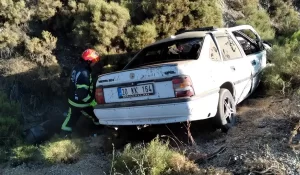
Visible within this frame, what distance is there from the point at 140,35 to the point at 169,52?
7.36 feet

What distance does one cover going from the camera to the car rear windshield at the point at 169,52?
18.4ft

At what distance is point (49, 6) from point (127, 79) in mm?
5220

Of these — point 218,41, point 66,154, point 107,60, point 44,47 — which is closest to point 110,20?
point 107,60

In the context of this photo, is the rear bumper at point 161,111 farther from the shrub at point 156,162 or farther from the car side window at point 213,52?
the car side window at point 213,52

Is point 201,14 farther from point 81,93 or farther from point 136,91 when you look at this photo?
point 136,91

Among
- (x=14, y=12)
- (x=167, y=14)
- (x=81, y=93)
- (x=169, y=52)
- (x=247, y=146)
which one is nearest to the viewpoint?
(x=247, y=146)

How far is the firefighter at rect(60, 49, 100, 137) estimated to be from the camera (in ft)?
20.1

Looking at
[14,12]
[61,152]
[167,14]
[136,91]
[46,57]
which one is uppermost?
[14,12]

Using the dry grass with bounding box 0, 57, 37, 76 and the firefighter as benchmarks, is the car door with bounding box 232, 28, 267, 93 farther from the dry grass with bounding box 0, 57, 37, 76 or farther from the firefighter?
the dry grass with bounding box 0, 57, 37, 76

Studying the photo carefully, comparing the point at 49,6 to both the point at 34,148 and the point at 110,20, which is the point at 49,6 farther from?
the point at 34,148

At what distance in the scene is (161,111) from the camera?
4438mm

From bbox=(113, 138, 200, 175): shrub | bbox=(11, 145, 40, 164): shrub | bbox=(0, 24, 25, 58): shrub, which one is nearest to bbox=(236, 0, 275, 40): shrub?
bbox=(0, 24, 25, 58): shrub

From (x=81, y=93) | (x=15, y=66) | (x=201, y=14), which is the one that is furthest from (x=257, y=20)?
(x=15, y=66)

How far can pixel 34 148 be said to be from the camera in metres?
5.68
